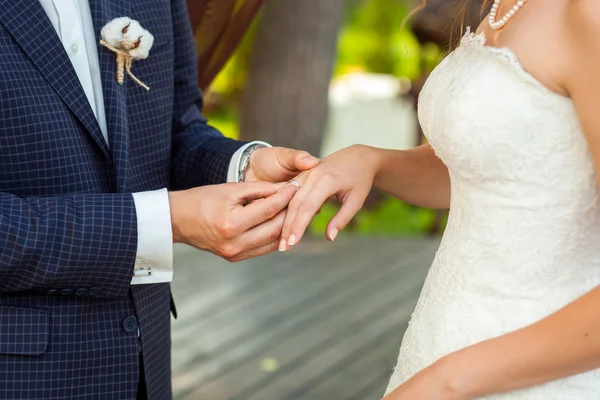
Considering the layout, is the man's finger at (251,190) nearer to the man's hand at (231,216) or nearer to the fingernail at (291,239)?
the man's hand at (231,216)

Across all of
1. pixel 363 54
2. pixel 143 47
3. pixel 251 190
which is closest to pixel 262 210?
pixel 251 190

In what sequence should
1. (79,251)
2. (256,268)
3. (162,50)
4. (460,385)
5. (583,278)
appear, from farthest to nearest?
(256,268)
(162,50)
(79,251)
(583,278)
(460,385)

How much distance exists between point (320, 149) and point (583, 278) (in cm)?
390

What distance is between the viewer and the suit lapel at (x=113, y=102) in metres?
1.66

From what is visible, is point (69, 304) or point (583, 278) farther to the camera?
point (69, 304)

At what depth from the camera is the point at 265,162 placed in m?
1.86

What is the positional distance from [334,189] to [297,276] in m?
2.78

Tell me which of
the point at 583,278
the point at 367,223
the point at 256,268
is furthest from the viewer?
the point at 367,223

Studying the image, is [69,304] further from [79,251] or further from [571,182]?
[571,182]

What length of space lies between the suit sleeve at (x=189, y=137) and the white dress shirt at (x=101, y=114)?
0.98 feet

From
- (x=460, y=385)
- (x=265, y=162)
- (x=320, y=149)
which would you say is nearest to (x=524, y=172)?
(x=460, y=385)

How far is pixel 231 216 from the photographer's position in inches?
63.0

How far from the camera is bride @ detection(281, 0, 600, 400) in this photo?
1.26m

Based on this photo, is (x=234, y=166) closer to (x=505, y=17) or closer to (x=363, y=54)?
(x=505, y=17)
